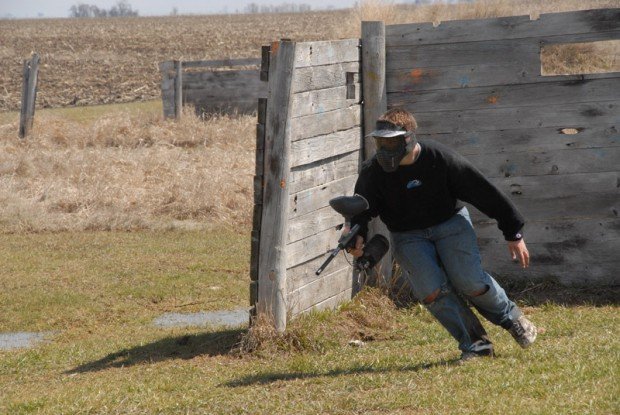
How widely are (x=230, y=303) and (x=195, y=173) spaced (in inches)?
219

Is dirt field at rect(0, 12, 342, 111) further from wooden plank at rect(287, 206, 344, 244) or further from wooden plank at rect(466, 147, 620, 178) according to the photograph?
wooden plank at rect(287, 206, 344, 244)

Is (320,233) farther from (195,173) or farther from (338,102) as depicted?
(195,173)

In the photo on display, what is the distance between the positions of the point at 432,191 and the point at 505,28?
2.95 metres

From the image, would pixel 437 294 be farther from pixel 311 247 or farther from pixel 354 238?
pixel 311 247

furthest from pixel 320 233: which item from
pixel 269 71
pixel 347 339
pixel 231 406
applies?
pixel 231 406

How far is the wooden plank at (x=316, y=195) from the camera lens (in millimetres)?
7917

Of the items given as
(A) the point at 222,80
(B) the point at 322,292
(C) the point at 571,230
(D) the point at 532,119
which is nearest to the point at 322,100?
(B) the point at 322,292

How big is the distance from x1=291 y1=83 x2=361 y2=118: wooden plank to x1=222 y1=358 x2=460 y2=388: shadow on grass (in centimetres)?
196

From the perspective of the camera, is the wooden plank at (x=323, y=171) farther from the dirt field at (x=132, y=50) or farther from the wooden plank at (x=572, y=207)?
the dirt field at (x=132, y=50)

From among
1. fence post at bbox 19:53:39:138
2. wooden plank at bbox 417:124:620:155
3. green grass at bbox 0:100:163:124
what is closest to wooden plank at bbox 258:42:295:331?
wooden plank at bbox 417:124:620:155

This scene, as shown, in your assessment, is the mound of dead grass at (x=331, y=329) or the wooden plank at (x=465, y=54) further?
the wooden plank at (x=465, y=54)

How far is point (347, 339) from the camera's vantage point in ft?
26.3

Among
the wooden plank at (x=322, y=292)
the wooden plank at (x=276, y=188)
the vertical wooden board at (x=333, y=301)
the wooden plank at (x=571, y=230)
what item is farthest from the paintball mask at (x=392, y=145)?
the wooden plank at (x=571, y=230)

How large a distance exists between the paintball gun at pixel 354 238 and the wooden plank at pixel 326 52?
1.52 meters
